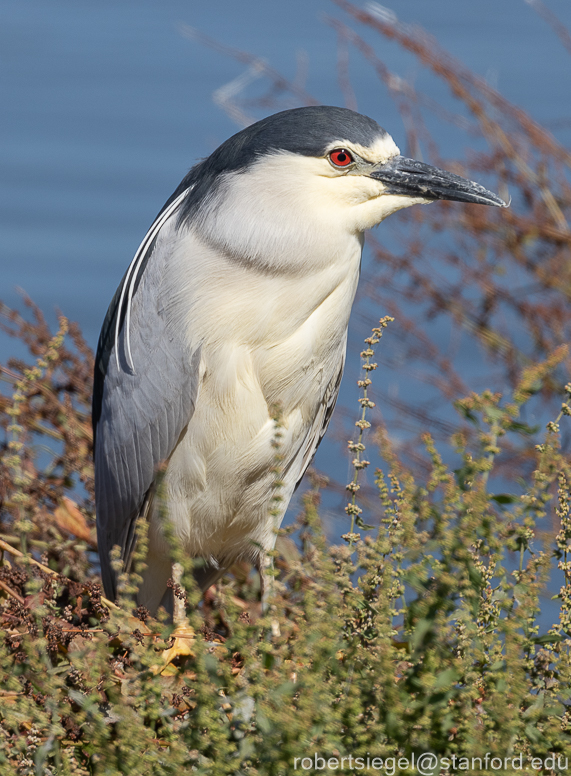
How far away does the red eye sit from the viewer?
7.48 feet

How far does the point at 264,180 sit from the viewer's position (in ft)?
7.55

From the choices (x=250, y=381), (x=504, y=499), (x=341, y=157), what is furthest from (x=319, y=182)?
(x=504, y=499)

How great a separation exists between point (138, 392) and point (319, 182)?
721 mm

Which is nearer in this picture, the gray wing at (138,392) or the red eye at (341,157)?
the red eye at (341,157)

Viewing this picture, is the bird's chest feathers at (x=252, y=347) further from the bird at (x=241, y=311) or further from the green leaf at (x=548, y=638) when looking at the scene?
the green leaf at (x=548, y=638)

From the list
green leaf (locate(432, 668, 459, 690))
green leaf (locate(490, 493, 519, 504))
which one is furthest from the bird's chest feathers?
green leaf (locate(432, 668, 459, 690))

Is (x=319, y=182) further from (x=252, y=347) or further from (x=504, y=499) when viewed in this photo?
(x=504, y=499)

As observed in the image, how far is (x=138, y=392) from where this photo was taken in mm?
2477

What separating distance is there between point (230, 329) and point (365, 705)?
3.69ft

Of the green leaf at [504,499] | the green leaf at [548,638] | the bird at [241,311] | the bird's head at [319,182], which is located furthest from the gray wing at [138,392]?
the green leaf at [548,638]

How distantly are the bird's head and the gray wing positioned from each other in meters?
0.25

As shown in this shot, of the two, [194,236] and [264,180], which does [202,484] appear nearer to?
[194,236]

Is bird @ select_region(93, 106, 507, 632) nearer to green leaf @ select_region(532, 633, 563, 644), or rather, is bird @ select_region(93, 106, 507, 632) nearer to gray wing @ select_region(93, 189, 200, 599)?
gray wing @ select_region(93, 189, 200, 599)

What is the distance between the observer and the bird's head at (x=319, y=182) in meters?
2.28
